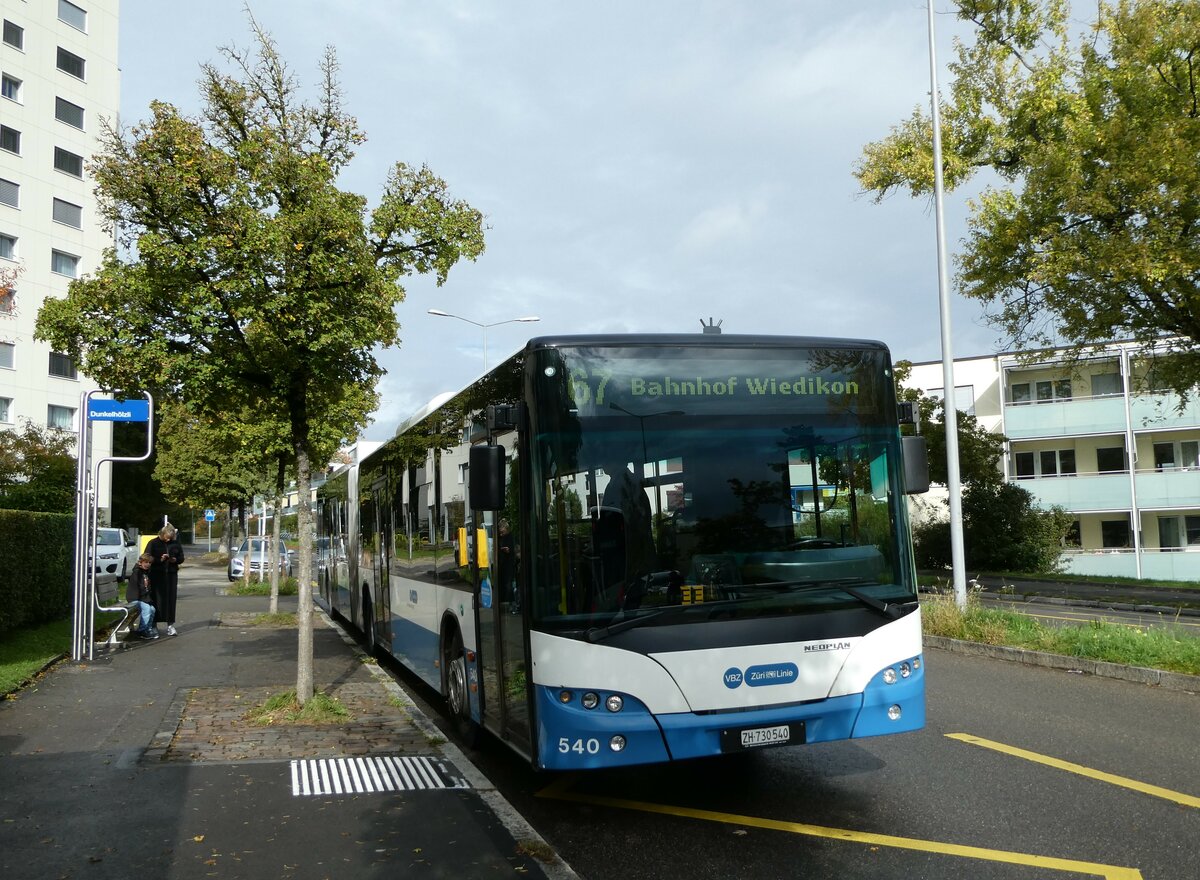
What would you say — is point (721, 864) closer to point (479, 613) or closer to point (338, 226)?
point (479, 613)

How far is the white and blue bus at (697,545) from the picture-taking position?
18.7 feet

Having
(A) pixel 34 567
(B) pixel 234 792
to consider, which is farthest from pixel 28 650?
(B) pixel 234 792

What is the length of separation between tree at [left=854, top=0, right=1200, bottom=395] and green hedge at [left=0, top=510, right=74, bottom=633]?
16.9 metres

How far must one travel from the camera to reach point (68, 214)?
50062 millimetres

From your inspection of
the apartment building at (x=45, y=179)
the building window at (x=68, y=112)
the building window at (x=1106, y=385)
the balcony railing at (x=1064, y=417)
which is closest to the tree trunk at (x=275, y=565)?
the apartment building at (x=45, y=179)

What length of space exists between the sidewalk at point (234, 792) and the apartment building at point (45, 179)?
39885 mm

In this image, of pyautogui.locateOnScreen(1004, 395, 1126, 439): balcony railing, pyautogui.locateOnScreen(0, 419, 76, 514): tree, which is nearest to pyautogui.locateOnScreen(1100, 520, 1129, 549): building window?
pyautogui.locateOnScreen(1004, 395, 1126, 439): balcony railing

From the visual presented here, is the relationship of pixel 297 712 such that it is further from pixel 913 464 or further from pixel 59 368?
pixel 59 368

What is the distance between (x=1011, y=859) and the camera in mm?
5160

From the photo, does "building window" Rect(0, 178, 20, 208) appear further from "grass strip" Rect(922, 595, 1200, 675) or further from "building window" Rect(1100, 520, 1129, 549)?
"building window" Rect(1100, 520, 1129, 549)

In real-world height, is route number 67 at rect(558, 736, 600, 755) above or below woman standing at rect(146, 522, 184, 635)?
below

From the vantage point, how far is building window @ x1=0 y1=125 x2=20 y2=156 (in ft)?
155

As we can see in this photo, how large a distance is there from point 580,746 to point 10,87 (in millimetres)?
53437

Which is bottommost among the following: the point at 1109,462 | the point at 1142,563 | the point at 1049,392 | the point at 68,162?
the point at 1142,563
